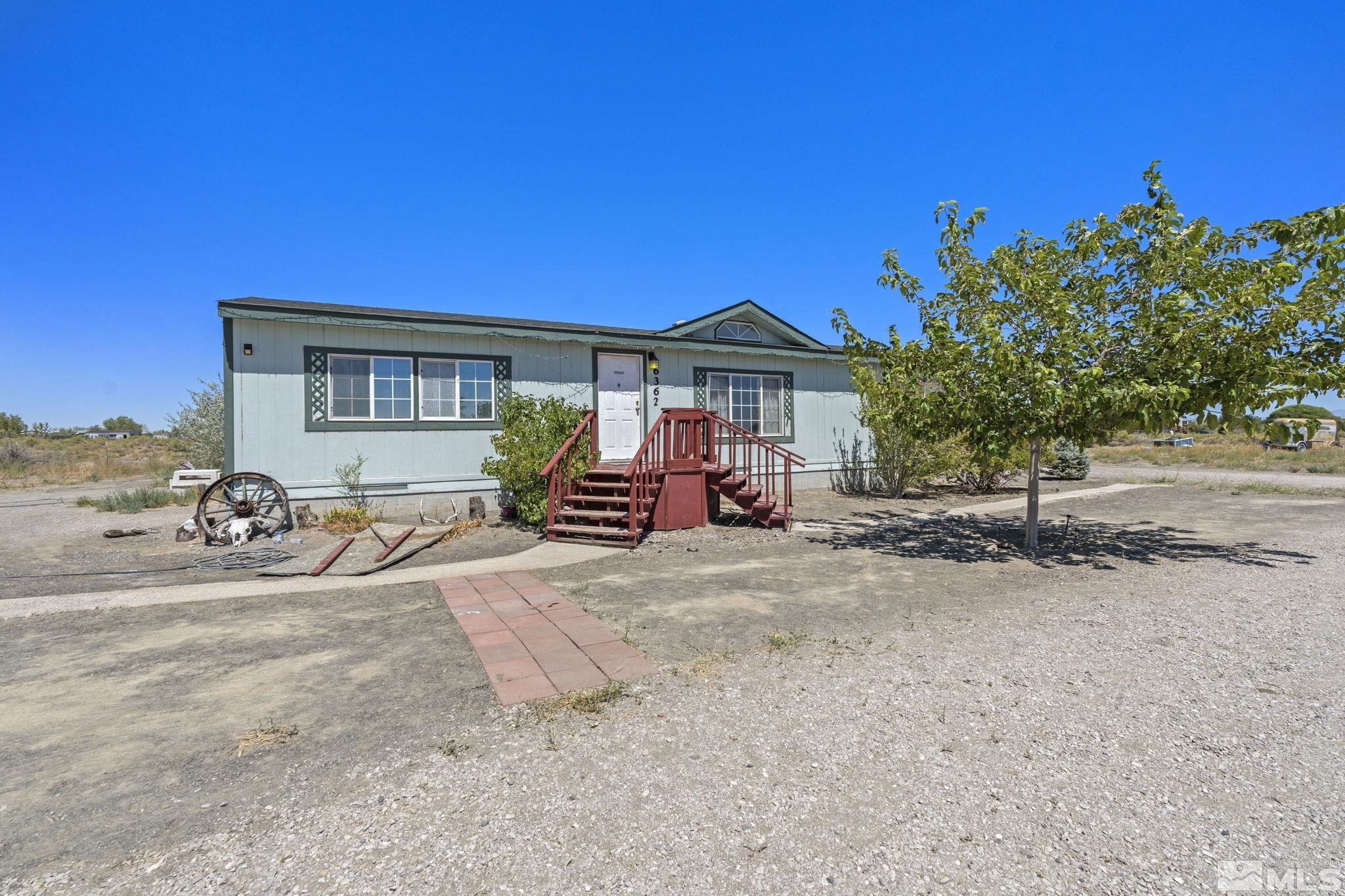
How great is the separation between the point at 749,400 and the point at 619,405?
9.70 ft

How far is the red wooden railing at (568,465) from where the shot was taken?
8.61 m

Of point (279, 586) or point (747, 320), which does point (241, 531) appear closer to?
point (279, 586)

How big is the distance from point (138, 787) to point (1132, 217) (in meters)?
9.98

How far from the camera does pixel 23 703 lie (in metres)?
3.52

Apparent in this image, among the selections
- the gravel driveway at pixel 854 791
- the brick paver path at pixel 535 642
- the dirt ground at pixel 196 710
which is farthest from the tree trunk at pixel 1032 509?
the dirt ground at pixel 196 710

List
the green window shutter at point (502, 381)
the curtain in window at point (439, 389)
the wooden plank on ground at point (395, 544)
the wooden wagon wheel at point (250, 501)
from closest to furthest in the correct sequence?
the wooden plank on ground at point (395, 544) < the wooden wagon wheel at point (250, 501) < the curtain in window at point (439, 389) < the green window shutter at point (502, 381)

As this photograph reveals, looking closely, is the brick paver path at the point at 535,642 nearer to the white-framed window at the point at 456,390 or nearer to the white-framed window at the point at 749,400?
the white-framed window at the point at 456,390

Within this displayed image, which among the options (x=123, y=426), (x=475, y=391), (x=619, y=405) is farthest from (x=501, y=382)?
(x=123, y=426)

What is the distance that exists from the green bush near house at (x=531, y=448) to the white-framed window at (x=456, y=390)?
1.07 m

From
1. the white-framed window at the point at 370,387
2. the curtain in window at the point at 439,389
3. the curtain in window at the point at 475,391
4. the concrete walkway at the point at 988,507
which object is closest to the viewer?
the white-framed window at the point at 370,387

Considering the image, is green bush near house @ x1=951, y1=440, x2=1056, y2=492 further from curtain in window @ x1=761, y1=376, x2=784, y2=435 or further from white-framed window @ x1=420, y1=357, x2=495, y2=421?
white-framed window @ x1=420, y1=357, x2=495, y2=421

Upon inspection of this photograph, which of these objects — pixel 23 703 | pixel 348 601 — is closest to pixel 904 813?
pixel 23 703

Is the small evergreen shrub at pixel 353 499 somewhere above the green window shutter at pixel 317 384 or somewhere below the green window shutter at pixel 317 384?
below

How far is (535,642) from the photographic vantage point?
451cm
